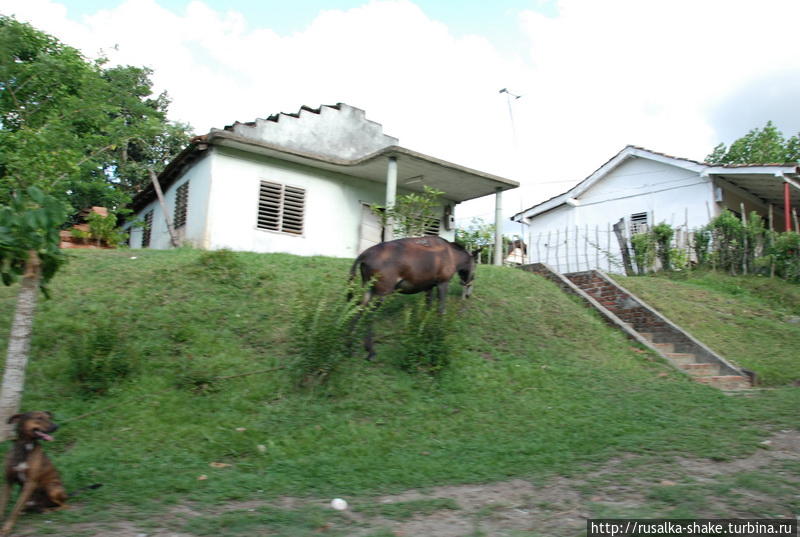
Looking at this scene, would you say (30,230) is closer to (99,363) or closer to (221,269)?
(99,363)

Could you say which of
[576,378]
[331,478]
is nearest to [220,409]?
[331,478]

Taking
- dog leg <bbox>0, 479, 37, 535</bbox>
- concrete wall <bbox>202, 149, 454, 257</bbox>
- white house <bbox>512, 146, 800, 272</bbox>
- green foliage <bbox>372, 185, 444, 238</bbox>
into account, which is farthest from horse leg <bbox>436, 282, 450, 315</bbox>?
white house <bbox>512, 146, 800, 272</bbox>

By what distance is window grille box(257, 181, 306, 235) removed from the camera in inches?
588

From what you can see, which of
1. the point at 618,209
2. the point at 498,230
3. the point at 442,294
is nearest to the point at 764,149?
the point at 618,209

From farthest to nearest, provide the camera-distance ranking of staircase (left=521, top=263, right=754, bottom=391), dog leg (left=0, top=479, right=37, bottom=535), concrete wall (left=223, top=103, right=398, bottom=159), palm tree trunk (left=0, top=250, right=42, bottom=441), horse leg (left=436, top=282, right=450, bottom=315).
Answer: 1. concrete wall (left=223, top=103, right=398, bottom=159)
2. staircase (left=521, top=263, right=754, bottom=391)
3. horse leg (left=436, top=282, right=450, bottom=315)
4. palm tree trunk (left=0, top=250, right=42, bottom=441)
5. dog leg (left=0, top=479, right=37, bottom=535)

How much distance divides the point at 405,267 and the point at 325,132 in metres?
10.1

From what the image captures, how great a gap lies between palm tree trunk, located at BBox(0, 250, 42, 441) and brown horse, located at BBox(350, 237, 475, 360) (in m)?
3.54

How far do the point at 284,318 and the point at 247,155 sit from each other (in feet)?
24.8

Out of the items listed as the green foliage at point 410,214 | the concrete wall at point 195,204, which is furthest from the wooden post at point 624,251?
the concrete wall at point 195,204

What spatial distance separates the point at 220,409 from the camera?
6129 mm

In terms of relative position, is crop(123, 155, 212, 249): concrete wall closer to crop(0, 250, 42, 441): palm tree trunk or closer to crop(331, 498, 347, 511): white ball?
crop(0, 250, 42, 441): palm tree trunk

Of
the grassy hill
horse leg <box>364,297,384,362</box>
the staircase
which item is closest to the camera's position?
the grassy hill

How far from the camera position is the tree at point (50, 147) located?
512 cm

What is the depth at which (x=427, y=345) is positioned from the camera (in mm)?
7262
